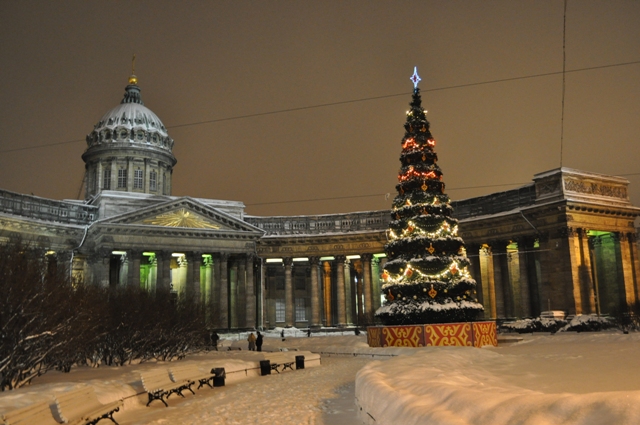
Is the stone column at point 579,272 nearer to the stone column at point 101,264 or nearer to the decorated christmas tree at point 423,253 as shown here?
the decorated christmas tree at point 423,253

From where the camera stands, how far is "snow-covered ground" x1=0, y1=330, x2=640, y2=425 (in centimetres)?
621

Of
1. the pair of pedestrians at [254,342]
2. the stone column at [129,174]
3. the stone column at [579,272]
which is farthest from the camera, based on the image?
the stone column at [129,174]

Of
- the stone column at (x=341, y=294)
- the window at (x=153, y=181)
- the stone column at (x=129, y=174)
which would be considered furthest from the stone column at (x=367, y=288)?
the stone column at (x=129, y=174)

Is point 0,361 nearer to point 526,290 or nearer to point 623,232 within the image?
point 526,290

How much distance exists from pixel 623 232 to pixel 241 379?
40413 millimetres

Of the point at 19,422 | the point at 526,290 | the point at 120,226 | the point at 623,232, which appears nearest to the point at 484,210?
the point at 526,290

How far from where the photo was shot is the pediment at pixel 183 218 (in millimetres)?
55141

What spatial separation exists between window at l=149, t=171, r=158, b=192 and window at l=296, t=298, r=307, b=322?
21.7m

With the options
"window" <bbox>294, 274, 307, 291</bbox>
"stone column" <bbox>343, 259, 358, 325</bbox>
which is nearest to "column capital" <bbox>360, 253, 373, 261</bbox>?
"stone column" <bbox>343, 259, 358, 325</bbox>

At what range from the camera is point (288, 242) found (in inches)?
2532

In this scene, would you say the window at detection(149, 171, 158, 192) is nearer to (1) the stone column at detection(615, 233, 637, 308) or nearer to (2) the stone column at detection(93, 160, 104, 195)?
(2) the stone column at detection(93, 160, 104, 195)

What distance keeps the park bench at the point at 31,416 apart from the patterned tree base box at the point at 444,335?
2017 cm

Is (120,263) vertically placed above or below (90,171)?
below

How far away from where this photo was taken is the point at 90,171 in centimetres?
7281
